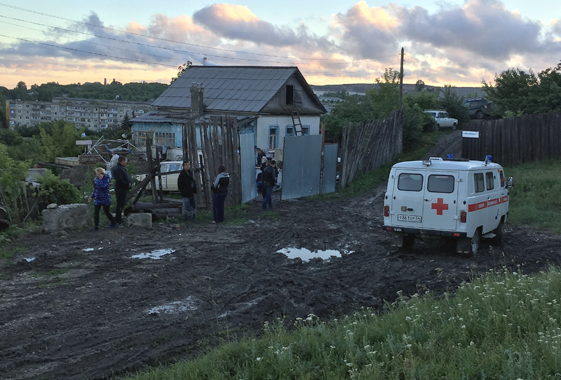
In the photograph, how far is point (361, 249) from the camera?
11695mm

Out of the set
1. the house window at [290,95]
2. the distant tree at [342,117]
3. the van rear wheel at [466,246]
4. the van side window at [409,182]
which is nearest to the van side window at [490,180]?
the van rear wheel at [466,246]

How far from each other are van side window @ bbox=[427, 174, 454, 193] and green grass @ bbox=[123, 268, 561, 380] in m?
4.46

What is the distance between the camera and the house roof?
3325cm

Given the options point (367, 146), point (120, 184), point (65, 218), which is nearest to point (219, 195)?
point (120, 184)

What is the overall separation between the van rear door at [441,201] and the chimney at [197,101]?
23.9 m

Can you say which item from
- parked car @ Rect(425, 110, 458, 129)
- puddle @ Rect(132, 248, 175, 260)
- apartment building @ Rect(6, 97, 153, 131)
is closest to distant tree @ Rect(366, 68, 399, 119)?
parked car @ Rect(425, 110, 458, 129)

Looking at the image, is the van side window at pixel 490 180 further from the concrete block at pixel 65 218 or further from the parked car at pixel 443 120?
the parked car at pixel 443 120

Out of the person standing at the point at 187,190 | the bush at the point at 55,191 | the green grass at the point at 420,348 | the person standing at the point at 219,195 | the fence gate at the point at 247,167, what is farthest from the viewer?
the fence gate at the point at 247,167

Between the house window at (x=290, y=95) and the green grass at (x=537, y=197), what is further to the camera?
the house window at (x=290, y=95)

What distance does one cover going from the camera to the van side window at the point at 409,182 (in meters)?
10.8

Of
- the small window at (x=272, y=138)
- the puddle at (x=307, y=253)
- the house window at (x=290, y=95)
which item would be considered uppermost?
the house window at (x=290, y=95)

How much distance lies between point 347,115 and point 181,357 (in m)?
30.3

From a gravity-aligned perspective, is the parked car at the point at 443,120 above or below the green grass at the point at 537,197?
above

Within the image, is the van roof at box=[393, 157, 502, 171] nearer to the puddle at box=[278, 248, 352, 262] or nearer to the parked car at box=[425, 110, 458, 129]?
the puddle at box=[278, 248, 352, 262]
